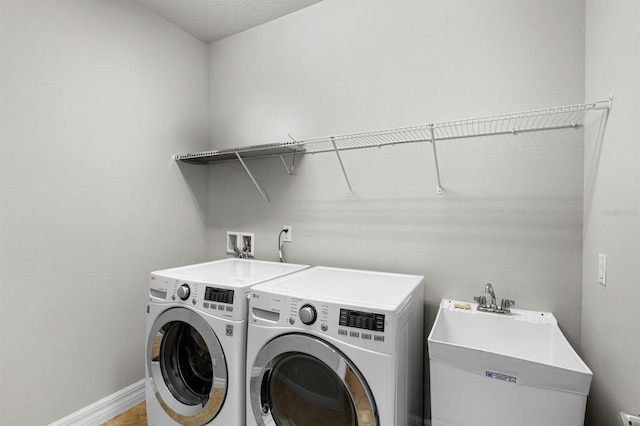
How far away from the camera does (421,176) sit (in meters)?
1.80

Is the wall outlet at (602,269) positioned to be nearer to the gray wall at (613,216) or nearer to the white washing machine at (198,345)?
the gray wall at (613,216)

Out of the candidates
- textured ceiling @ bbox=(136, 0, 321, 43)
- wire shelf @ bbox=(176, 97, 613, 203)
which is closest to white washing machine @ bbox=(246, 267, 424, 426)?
wire shelf @ bbox=(176, 97, 613, 203)

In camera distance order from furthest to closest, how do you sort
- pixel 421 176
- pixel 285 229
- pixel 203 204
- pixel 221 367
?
pixel 203 204, pixel 285 229, pixel 421 176, pixel 221 367

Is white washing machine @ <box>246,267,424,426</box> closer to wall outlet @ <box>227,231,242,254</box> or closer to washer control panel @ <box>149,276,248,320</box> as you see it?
washer control panel @ <box>149,276,248,320</box>

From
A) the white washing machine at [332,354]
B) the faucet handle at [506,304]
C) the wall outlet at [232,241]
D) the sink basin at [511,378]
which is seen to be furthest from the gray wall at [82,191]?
the faucet handle at [506,304]

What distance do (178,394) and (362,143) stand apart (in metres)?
1.82

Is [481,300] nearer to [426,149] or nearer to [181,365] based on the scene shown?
[426,149]

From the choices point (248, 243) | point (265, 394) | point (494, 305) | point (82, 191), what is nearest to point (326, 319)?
point (265, 394)

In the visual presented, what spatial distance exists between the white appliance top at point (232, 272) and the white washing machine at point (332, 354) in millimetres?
207

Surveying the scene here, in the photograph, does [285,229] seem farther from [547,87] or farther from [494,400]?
[547,87]

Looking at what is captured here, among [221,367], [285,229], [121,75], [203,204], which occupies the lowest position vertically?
Answer: [221,367]

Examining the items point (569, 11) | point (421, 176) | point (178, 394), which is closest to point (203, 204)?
point (178, 394)

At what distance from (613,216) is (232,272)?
1.81 metres

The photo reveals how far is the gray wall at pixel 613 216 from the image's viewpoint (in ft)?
3.15
